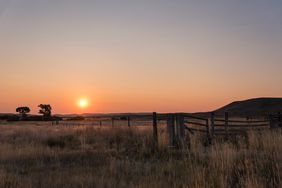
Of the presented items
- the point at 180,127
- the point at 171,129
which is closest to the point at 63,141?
the point at 171,129

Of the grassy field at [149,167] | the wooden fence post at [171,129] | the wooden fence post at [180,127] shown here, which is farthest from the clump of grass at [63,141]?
the wooden fence post at [180,127]

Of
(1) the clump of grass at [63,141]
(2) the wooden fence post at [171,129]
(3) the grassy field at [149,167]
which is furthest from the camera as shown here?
(1) the clump of grass at [63,141]

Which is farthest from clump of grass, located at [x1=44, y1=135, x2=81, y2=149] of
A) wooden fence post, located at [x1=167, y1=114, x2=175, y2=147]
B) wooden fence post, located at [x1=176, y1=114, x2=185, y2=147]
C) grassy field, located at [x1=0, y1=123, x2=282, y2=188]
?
wooden fence post, located at [x1=176, y1=114, x2=185, y2=147]

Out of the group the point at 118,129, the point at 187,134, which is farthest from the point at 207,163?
the point at 118,129

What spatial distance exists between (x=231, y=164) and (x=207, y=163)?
87 cm

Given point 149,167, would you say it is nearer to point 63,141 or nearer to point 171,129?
point 171,129

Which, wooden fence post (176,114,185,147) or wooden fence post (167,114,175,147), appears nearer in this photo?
wooden fence post (167,114,175,147)

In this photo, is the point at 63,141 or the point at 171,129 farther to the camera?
the point at 63,141

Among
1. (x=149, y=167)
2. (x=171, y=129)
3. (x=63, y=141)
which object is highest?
(x=171, y=129)

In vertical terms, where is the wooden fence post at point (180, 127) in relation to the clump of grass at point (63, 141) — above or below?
above

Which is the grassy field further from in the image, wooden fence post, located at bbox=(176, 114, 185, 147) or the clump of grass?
the clump of grass

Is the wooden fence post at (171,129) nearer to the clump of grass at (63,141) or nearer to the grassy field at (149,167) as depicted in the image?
the grassy field at (149,167)

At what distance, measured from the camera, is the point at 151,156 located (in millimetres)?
13562

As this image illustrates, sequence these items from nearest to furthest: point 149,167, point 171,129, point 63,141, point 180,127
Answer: point 149,167
point 171,129
point 180,127
point 63,141
